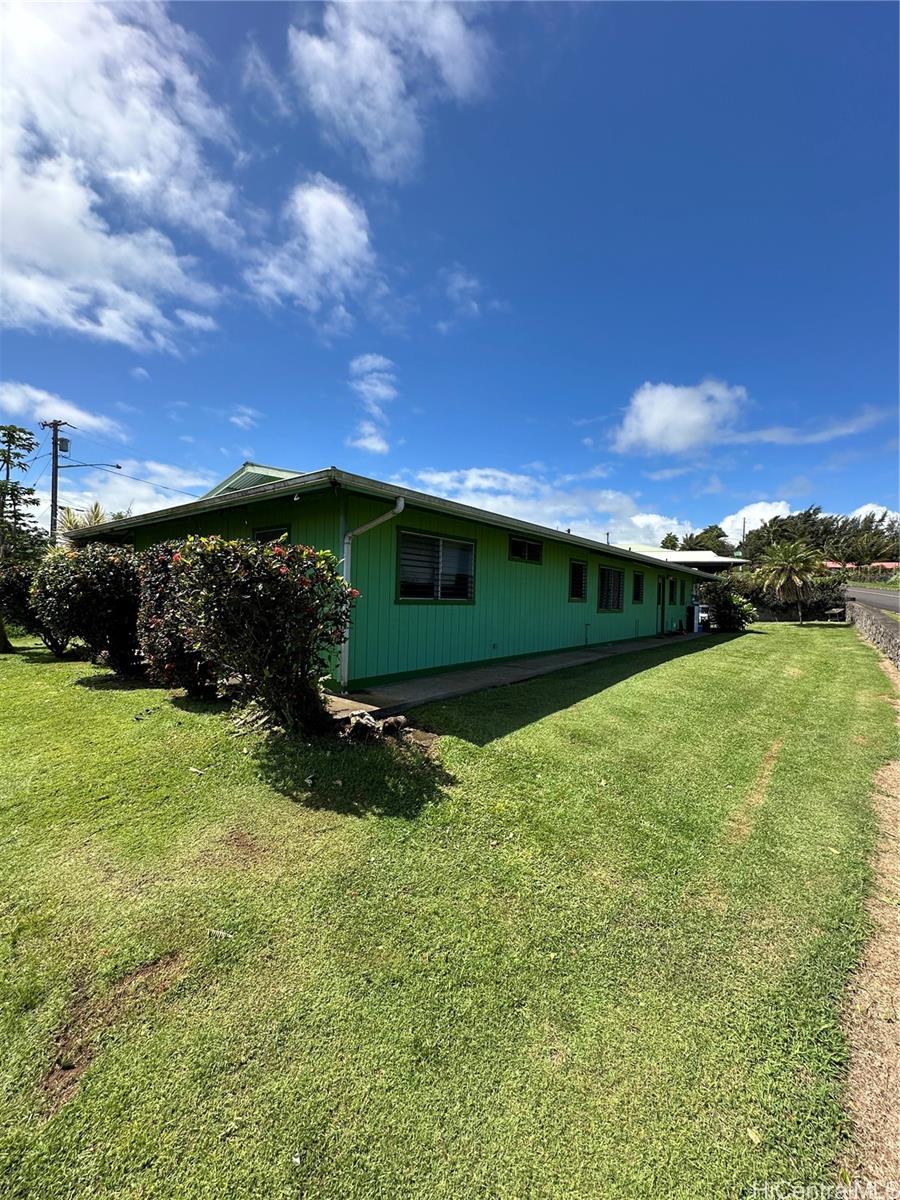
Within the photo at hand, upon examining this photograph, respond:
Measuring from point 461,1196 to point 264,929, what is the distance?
52.1 inches


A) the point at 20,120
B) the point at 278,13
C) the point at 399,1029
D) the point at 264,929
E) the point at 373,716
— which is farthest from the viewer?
the point at 20,120

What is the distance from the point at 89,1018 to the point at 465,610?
20.7 feet

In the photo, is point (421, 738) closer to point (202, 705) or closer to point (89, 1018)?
point (202, 705)

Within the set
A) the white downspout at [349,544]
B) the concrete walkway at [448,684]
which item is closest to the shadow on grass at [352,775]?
the concrete walkway at [448,684]

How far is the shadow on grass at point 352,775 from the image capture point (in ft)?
11.5

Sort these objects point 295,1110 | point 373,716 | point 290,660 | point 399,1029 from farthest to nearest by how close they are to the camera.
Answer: point 373,716 < point 290,660 < point 399,1029 < point 295,1110

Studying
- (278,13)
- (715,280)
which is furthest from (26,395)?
(715,280)

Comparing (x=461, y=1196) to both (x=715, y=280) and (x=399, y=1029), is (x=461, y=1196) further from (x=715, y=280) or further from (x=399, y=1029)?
(x=715, y=280)

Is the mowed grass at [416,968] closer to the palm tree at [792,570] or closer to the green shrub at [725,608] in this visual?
the green shrub at [725,608]

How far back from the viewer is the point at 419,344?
1221 centimetres

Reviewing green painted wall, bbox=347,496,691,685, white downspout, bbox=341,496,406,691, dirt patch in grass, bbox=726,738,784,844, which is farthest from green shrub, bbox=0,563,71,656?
dirt patch in grass, bbox=726,738,784,844

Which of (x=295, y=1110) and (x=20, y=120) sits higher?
(x=20, y=120)

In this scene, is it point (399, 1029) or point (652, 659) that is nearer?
point (399, 1029)

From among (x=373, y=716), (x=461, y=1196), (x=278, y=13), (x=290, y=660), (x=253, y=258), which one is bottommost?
(x=461, y=1196)
